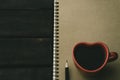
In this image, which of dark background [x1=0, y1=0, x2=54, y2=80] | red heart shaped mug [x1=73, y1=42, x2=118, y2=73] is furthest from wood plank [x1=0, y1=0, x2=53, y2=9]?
red heart shaped mug [x1=73, y1=42, x2=118, y2=73]

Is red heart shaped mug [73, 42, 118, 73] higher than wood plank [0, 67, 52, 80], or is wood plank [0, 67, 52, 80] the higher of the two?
red heart shaped mug [73, 42, 118, 73]

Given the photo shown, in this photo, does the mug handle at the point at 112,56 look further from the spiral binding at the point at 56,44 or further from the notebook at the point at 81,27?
the spiral binding at the point at 56,44

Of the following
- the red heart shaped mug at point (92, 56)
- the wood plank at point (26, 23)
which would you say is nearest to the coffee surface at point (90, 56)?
the red heart shaped mug at point (92, 56)

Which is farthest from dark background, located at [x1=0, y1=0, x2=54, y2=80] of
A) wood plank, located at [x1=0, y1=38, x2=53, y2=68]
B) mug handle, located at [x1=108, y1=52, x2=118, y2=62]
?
mug handle, located at [x1=108, y1=52, x2=118, y2=62]

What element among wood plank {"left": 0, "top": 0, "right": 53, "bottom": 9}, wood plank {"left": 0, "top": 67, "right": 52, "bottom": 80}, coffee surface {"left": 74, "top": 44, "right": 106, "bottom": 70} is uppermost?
wood plank {"left": 0, "top": 0, "right": 53, "bottom": 9}

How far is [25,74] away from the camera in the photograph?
729 mm

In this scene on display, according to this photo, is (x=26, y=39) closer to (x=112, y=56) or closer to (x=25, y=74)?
(x=25, y=74)

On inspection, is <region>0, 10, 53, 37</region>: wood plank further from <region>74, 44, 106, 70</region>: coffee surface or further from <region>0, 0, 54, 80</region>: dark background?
<region>74, 44, 106, 70</region>: coffee surface

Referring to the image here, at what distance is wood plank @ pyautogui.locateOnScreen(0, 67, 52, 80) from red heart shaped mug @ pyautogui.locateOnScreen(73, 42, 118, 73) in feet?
0.29

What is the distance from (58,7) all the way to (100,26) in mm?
116

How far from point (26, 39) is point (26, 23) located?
0.14 feet

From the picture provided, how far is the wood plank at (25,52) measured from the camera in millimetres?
735

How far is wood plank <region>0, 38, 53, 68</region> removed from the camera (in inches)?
29.0

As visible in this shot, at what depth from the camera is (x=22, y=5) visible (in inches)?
30.5
